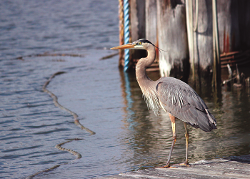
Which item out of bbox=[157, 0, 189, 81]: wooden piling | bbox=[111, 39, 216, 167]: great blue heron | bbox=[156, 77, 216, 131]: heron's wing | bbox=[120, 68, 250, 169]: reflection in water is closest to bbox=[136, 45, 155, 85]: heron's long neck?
bbox=[111, 39, 216, 167]: great blue heron

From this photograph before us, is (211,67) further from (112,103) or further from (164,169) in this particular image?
(164,169)

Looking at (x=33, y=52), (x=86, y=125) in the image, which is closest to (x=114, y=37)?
(x=33, y=52)

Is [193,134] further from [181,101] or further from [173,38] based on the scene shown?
[173,38]

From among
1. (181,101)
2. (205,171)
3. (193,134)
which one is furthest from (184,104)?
(193,134)

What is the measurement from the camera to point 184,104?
16.7 feet

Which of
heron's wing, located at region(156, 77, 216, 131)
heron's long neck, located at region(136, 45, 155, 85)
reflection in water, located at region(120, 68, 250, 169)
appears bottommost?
reflection in water, located at region(120, 68, 250, 169)

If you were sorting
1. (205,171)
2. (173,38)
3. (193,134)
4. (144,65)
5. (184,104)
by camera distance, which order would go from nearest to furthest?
(205,171)
(184,104)
(144,65)
(193,134)
(173,38)

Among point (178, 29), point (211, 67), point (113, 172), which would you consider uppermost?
point (178, 29)

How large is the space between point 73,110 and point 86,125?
3.36 ft

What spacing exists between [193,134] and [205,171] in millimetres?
1831

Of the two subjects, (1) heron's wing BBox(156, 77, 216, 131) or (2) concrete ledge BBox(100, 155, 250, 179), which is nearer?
(2) concrete ledge BBox(100, 155, 250, 179)

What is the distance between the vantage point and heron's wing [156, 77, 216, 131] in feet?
16.3

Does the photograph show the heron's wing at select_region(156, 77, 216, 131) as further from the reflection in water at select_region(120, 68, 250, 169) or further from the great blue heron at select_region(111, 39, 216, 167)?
the reflection in water at select_region(120, 68, 250, 169)

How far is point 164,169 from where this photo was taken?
4.65 meters
